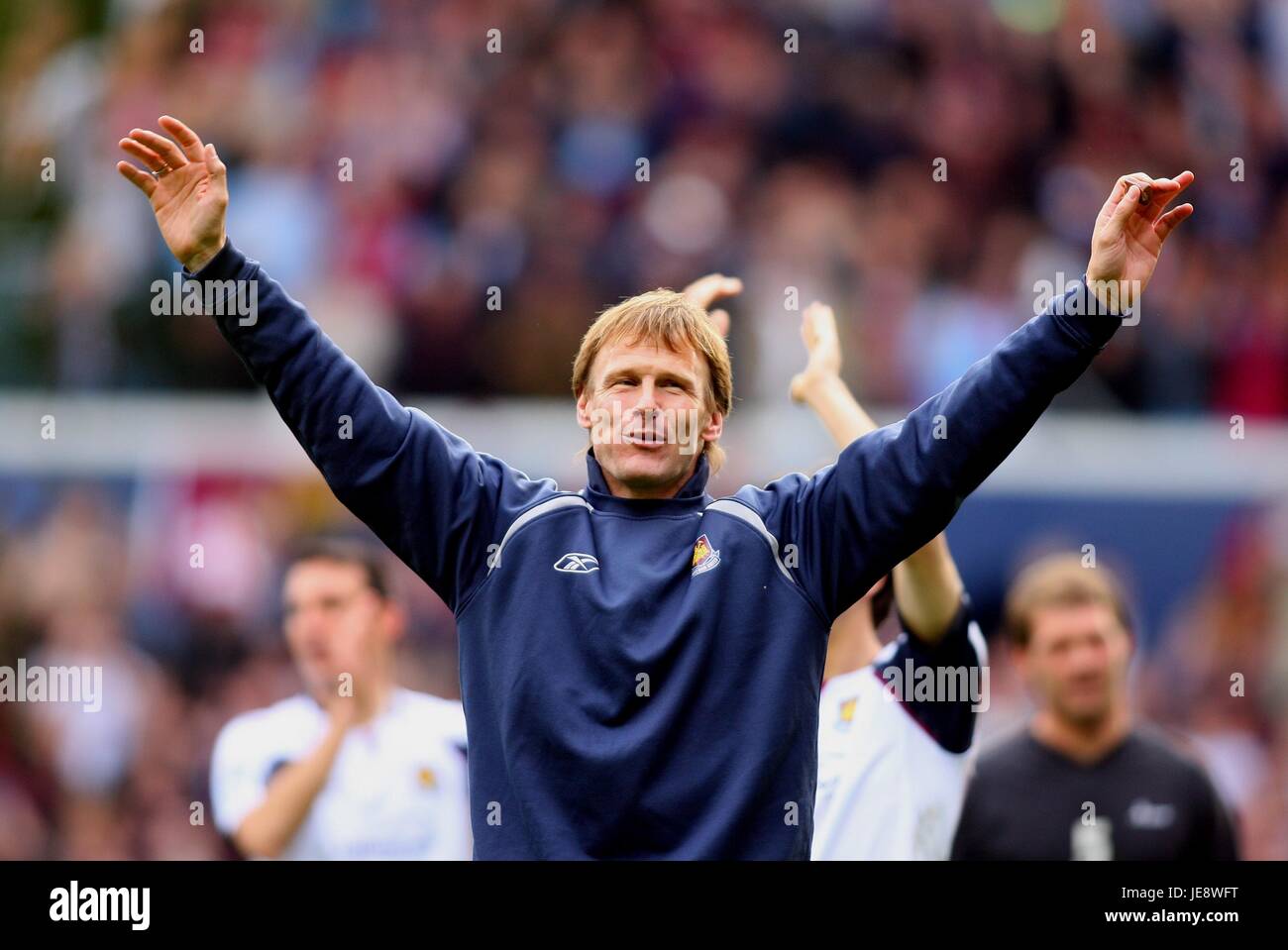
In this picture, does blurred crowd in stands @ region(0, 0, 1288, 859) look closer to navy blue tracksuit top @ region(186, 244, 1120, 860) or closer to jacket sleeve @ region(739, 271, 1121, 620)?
navy blue tracksuit top @ region(186, 244, 1120, 860)

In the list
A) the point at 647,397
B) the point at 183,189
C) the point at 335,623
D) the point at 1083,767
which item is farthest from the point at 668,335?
the point at 1083,767

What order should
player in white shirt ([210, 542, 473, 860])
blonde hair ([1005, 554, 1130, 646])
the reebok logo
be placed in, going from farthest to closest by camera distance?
blonde hair ([1005, 554, 1130, 646]) < player in white shirt ([210, 542, 473, 860]) < the reebok logo

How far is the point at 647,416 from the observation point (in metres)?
3.58

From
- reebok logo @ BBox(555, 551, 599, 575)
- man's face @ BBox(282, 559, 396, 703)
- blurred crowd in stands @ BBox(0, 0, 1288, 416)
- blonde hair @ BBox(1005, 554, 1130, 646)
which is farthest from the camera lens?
blurred crowd in stands @ BBox(0, 0, 1288, 416)

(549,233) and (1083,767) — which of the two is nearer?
(1083,767)

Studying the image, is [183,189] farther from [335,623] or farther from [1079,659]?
[1079,659]

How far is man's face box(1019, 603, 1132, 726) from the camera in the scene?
6.16 meters

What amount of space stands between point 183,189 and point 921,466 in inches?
58.2

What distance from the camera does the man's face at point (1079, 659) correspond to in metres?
6.16

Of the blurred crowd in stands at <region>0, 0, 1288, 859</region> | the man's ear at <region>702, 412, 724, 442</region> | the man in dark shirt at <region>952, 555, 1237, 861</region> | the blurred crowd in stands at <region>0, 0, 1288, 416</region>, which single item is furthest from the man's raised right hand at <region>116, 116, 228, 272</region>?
the blurred crowd in stands at <region>0, 0, 1288, 416</region>

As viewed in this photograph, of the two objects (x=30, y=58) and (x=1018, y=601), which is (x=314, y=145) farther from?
(x=1018, y=601)

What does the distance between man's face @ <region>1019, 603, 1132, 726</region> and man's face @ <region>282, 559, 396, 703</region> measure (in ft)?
6.99

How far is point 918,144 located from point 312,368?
827 cm

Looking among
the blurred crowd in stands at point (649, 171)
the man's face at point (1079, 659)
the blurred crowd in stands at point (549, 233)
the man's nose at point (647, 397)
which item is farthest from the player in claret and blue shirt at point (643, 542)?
the blurred crowd in stands at point (649, 171)
